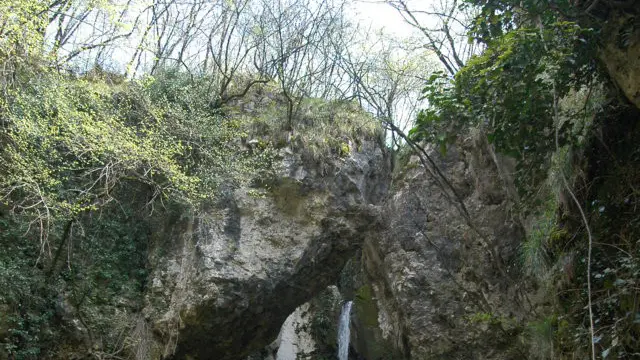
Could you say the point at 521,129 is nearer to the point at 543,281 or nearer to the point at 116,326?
the point at 543,281

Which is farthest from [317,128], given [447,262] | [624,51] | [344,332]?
[624,51]

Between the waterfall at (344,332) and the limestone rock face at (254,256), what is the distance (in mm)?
2732

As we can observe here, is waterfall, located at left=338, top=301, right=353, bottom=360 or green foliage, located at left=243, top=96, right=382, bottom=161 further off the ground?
green foliage, located at left=243, top=96, right=382, bottom=161

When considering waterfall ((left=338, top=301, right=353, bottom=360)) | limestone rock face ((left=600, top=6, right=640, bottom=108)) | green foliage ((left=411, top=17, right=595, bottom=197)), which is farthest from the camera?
waterfall ((left=338, top=301, right=353, bottom=360))

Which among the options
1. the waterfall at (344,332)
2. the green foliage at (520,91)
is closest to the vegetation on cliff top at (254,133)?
the green foliage at (520,91)

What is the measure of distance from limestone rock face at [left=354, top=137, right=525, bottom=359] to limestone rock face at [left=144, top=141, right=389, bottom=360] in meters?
0.78

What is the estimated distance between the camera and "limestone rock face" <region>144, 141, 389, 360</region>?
9016 mm

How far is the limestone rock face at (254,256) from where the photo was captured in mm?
9016

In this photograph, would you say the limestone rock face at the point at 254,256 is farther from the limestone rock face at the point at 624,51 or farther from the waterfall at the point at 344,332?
the limestone rock face at the point at 624,51

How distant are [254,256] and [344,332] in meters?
Result: 4.66

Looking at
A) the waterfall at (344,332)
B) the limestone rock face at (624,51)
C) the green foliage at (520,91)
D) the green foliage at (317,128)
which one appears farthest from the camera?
the waterfall at (344,332)

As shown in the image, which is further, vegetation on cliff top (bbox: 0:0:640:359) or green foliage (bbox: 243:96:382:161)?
green foliage (bbox: 243:96:382:161)

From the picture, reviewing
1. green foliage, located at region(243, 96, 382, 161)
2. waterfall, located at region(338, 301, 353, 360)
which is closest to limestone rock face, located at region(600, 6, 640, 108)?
green foliage, located at region(243, 96, 382, 161)

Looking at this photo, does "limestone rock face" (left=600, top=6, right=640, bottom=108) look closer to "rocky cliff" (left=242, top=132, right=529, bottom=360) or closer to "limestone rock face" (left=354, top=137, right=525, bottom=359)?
"rocky cliff" (left=242, top=132, right=529, bottom=360)
